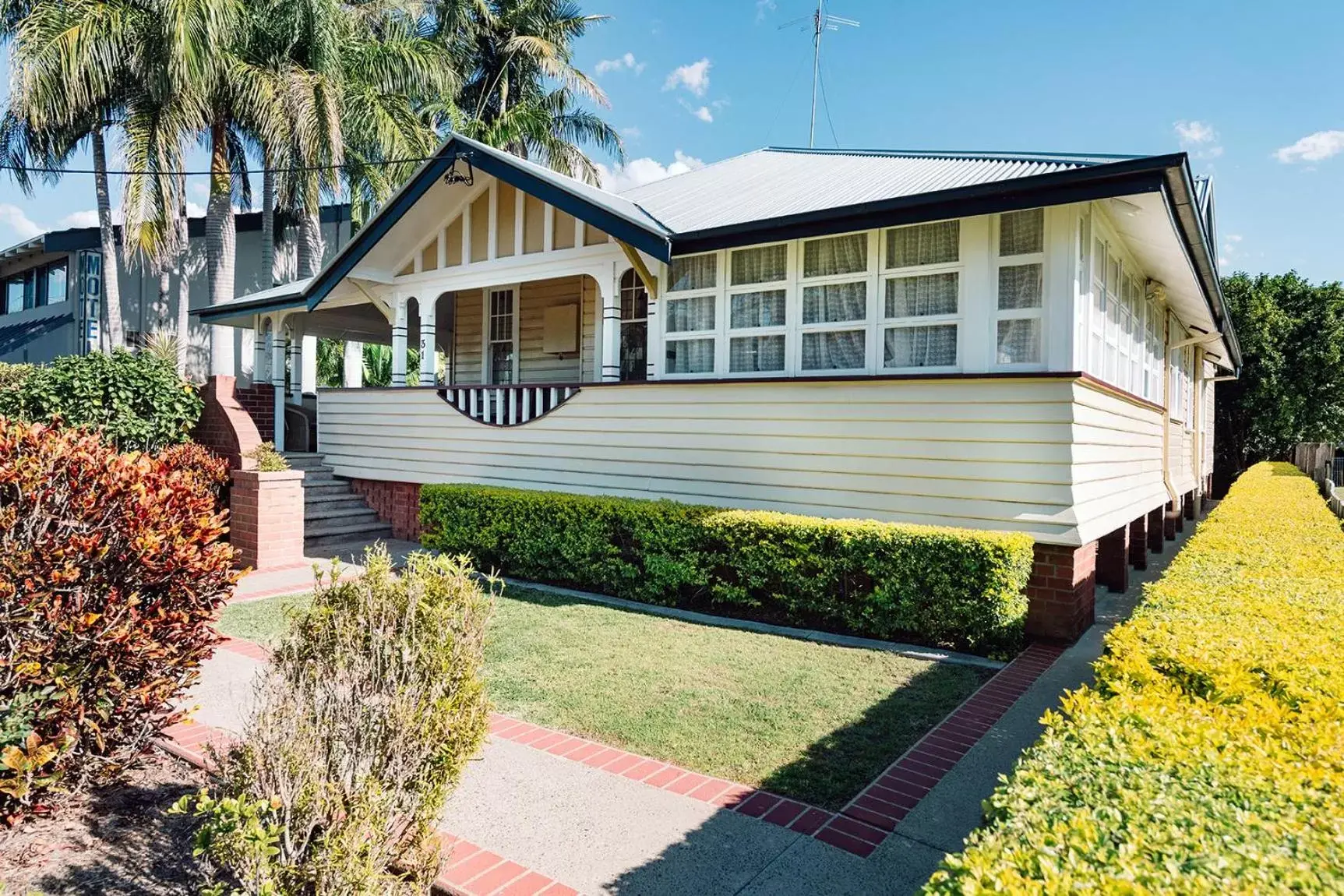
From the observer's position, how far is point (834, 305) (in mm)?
8672

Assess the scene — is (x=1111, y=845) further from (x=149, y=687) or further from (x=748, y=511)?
(x=748, y=511)

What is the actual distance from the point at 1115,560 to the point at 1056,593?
325cm

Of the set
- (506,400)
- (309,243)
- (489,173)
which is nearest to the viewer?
(489,173)

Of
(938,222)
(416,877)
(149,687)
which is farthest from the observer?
(938,222)

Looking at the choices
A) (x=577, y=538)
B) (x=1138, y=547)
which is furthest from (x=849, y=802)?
(x=1138, y=547)

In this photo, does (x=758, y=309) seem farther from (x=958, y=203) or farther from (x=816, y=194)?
(x=958, y=203)

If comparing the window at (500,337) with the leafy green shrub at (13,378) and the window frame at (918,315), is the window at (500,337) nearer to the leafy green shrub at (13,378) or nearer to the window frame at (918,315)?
the leafy green shrub at (13,378)

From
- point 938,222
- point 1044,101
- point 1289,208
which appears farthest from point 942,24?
point 1289,208

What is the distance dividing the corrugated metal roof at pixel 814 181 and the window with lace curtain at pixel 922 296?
466 mm

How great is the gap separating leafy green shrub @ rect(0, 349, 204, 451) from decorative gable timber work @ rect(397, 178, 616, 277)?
397cm

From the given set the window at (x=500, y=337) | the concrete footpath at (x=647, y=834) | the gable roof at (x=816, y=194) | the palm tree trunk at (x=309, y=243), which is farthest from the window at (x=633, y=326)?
the palm tree trunk at (x=309, y=243)

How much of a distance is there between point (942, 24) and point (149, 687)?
16.4 metres

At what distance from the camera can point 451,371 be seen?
16.5m

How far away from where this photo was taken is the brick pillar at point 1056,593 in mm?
7086
